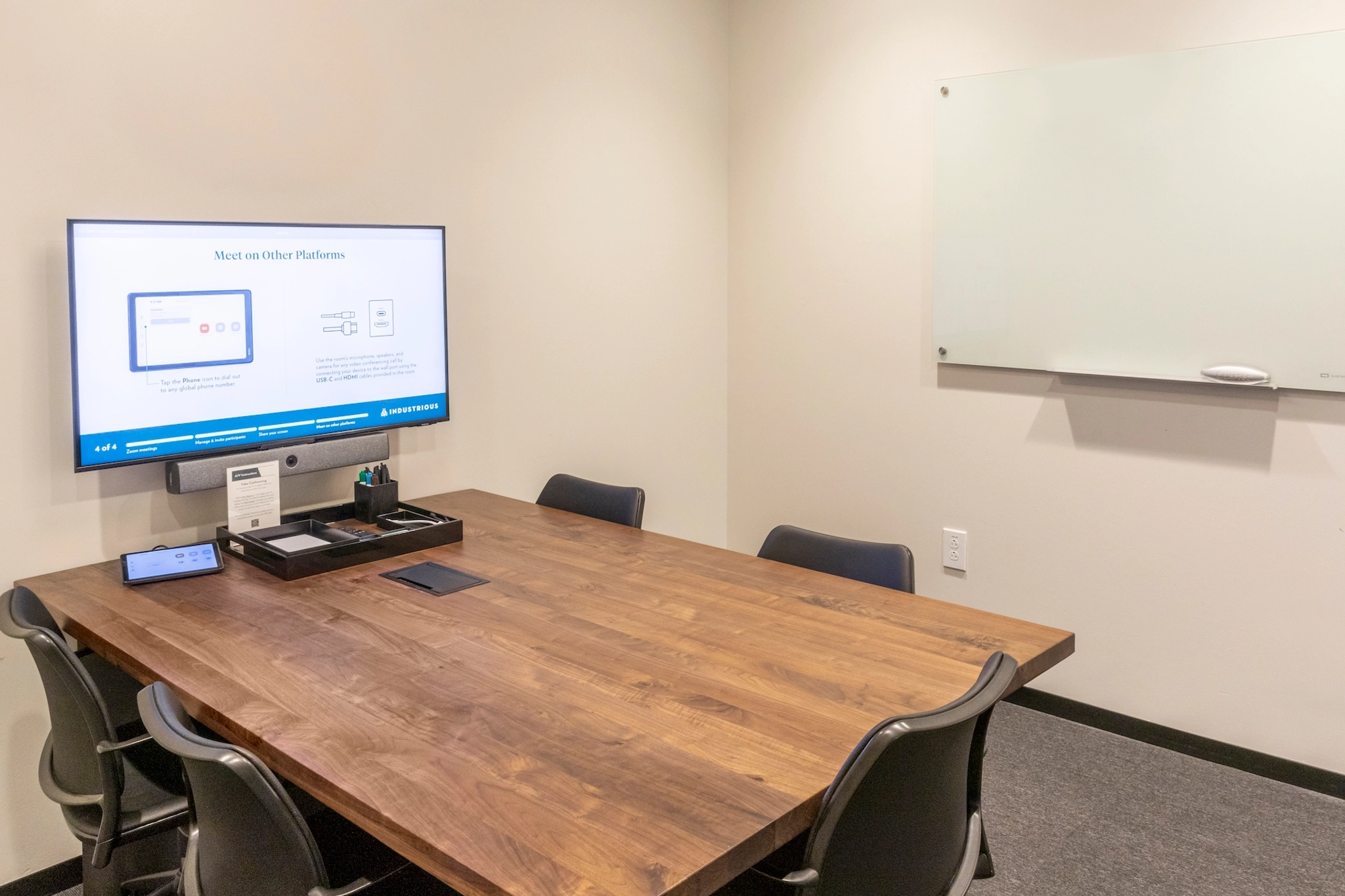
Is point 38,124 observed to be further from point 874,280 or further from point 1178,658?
point 1178,658

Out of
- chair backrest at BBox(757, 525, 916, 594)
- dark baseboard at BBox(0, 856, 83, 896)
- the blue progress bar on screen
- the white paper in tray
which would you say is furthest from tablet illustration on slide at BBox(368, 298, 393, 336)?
dark baseboard at BBox(0, 856, 83, 896)

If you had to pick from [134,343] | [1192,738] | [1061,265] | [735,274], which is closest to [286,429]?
[134,343]

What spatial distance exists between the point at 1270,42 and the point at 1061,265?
31.6 inches

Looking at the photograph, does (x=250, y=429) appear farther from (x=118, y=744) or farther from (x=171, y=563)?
(x=118, y=744)

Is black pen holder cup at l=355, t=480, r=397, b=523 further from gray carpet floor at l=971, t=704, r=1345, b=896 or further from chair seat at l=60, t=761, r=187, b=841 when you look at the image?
gray carpet floor at l=971, t=704, r=1345, b=896

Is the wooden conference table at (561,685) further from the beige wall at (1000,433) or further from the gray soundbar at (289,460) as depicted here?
the beige wall at (1000,433)

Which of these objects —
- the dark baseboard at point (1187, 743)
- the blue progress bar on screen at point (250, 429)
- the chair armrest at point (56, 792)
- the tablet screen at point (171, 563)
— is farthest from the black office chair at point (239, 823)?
the dark baseboard at point (1187, 743)

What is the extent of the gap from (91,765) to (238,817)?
715 millimetres

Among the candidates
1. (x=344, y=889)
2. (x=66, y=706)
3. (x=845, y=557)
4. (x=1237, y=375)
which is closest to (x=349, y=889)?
(x=344, y=889)

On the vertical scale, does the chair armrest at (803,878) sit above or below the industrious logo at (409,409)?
below

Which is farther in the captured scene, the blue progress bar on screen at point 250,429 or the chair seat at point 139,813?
the blue progress bar on screen at point 250,429

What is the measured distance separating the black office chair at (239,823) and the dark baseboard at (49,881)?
1239 mm

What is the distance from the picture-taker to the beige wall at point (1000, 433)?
2865 mm

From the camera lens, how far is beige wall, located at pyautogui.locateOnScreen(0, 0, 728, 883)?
233cm
